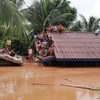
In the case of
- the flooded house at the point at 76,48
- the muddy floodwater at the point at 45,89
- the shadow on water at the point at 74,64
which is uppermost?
the flooded house at the point at 76,48

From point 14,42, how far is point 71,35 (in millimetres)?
7005

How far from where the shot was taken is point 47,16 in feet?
79.5

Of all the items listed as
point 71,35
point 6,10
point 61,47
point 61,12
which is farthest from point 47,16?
point 6,10

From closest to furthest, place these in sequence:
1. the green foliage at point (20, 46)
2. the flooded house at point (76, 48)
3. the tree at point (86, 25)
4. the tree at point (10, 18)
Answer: the tree at point (10, 18) < the flooded house at point (76, 48) < the green foliage at point (20, 46) < the tree at point (86, 25)

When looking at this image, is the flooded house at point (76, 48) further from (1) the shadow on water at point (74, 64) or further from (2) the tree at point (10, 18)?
(2) the tree at point (10, 18)

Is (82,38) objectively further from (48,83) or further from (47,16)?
(48,83)

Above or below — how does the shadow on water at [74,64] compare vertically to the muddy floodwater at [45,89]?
above

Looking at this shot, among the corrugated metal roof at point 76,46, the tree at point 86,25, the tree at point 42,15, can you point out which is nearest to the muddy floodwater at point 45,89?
the corrugated metal roof at point 76,46

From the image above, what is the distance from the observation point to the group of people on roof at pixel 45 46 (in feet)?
54.0

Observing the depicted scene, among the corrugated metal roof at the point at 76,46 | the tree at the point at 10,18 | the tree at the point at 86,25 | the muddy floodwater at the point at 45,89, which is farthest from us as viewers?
the tree at the point at 86,25

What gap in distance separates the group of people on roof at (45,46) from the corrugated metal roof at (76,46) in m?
0.29

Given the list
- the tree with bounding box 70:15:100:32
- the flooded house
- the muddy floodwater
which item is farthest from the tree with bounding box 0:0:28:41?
the tree with bounding box 70:15:100:32

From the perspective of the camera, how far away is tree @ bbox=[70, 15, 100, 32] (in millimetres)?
26703

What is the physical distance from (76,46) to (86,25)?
1033 centimetres
